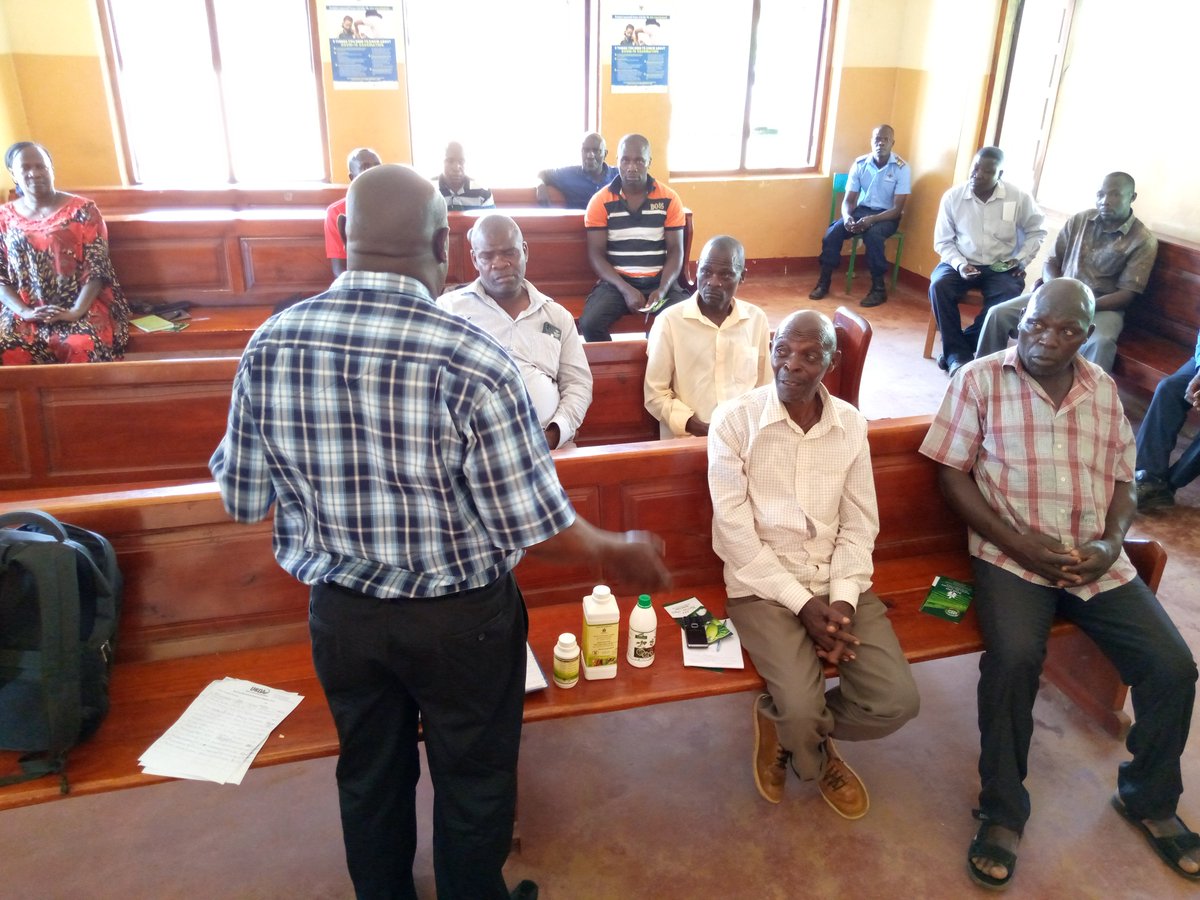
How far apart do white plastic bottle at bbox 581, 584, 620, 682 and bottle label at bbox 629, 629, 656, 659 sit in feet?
0.19

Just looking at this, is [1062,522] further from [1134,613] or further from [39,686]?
[39,686]

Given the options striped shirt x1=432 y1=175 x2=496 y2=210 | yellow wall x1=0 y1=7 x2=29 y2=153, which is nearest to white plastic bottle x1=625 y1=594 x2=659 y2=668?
striped shirt x1=432 y1=175 x2=496 y2=210

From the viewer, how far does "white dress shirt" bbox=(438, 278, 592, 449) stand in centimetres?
297

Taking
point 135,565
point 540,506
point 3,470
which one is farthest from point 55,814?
point 540,506

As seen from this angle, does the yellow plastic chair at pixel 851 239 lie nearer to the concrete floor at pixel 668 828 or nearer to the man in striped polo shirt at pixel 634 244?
the man in striped polo shirt at pixel 634 244

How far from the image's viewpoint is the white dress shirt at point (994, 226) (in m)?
5.47

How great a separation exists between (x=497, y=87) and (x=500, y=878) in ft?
21.8

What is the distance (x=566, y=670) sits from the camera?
205cm

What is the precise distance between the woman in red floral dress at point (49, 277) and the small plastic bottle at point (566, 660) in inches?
120

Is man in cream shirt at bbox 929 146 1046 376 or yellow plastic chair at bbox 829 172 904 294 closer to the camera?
man in cream shirt at bbox 929 146 1046 376

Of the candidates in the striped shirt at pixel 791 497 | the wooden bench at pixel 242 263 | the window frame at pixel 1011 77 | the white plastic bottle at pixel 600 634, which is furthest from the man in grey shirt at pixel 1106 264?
the white plastic bottle at pixel 600 634

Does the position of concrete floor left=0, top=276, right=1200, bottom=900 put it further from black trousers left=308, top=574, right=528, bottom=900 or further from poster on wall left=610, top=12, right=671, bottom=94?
poster on wall left=610, top=12, right=671, bottom=94

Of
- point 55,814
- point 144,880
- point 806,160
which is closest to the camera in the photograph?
point 144,880

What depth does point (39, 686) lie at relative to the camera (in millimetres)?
1699
